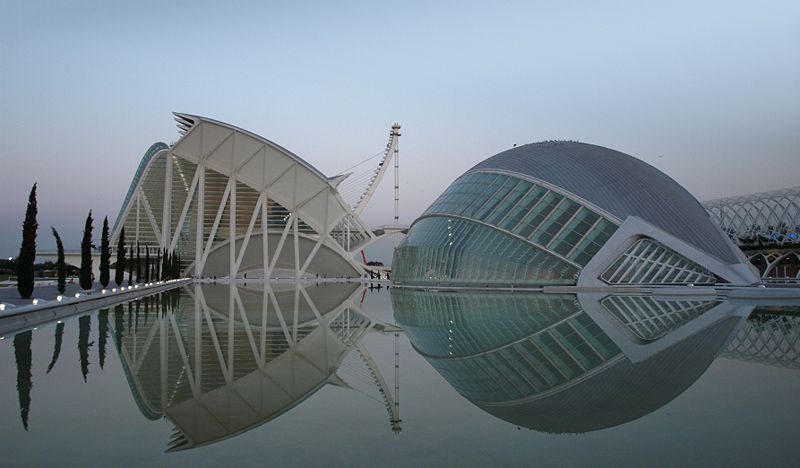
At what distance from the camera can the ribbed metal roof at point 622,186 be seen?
39.6 m

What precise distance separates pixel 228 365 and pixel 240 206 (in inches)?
2676

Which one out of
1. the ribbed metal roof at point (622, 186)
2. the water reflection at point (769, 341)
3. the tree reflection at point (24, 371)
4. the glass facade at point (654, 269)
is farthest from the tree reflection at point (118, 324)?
the ribbed metal roof at point (622, 186)

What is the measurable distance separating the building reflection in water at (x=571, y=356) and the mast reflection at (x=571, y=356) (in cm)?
2

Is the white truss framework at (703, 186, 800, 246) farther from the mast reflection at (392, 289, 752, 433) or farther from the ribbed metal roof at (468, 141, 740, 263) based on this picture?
the mast reflection at (392, 289, 752, 433)

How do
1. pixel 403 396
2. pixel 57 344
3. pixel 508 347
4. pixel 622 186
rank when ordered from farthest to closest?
pixel 622 186, pixel 57 344, pixel 508 347, pixel 403 396

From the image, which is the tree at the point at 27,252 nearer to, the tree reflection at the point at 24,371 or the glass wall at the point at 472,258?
the tree reflection at the point at 24,371

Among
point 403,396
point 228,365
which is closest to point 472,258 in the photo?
point 228,365

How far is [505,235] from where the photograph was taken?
41.4 meters

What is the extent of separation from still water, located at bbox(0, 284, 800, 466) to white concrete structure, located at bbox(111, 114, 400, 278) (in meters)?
52.4

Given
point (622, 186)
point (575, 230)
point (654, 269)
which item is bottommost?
point (654, 269)

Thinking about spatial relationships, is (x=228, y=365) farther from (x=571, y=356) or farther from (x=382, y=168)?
(x=382, y=168)

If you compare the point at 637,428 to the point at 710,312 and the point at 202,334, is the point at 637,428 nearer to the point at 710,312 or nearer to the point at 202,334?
the point at 202,334

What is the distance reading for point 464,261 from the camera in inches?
1724

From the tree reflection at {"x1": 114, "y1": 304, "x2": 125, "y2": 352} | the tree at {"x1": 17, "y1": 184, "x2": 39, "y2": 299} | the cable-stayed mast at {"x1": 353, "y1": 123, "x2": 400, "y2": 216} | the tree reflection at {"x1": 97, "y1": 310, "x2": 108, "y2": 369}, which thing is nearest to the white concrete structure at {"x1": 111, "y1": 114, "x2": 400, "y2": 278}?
the cable-stayed mast at {"x1": 353, "y1": 123, "x2": 400, "y2": 216}
